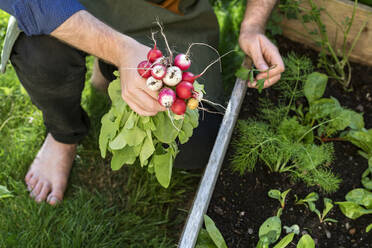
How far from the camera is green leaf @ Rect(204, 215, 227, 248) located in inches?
57.0

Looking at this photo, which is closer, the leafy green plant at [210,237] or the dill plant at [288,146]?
the leafy green plant at [210,237]

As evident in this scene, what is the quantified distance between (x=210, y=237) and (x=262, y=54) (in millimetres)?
752

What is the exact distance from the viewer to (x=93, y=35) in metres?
1.37

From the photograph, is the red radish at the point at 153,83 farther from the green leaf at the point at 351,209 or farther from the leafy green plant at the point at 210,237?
the green leaf at the point at 351,209

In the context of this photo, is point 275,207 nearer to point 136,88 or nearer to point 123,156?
point 123,156

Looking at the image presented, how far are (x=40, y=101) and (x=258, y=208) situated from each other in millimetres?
983

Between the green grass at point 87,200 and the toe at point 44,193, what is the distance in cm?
5

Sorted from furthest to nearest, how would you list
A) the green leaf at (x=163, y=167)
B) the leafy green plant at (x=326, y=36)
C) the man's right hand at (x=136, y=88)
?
the leafy green plant at (x=326, y=36) < the green leaf at (x=163, y=167) < the man's right hand at (x=136, y=88)

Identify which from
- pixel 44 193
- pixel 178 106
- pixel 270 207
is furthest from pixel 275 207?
pixel 44 193

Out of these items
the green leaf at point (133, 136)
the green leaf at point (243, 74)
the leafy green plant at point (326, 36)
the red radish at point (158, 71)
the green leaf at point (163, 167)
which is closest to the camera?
the red radish at point (158, 71)

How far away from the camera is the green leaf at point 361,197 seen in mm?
1535

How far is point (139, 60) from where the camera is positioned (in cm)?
127

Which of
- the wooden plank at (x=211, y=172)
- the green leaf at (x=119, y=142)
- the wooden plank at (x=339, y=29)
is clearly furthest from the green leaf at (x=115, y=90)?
the wooden plank at (x=339, y=29)

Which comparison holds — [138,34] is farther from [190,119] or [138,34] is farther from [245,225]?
[245,225]
